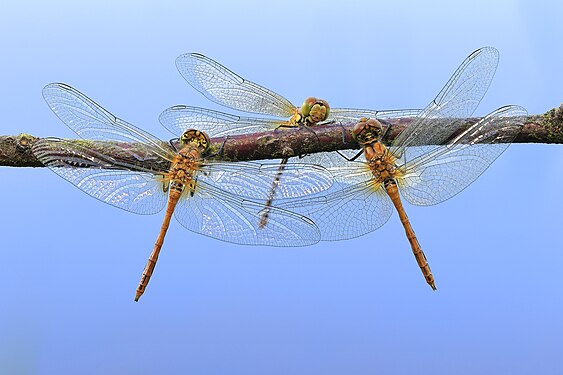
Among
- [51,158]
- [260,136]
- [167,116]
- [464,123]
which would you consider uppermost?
[167,116]

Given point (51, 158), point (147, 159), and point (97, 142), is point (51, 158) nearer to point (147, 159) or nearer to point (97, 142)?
point (97, 142)

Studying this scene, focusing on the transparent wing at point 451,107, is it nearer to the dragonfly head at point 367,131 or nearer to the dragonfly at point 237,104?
the dragonfly head at point 367,131

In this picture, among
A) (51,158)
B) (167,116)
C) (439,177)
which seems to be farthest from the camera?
(167,116)

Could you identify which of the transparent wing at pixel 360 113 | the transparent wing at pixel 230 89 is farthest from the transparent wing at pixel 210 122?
the transparent wing at pixel 360 113

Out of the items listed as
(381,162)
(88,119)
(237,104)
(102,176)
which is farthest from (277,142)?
(237,104)

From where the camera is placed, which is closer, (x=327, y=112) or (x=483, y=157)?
(x=483, y=157)

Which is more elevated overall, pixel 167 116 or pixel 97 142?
pixel 167 116

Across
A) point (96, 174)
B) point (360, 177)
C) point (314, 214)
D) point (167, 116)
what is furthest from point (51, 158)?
point (360, 177)
